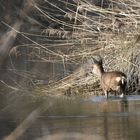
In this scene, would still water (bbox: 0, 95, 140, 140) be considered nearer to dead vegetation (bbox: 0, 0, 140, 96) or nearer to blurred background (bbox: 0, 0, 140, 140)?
blurred background (bbox: 0, 0, 140, 140)

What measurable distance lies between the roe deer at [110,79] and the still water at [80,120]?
0.77ft

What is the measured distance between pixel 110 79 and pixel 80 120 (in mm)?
2350

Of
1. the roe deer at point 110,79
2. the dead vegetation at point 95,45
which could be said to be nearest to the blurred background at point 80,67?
the dead vegetation at point 95,45

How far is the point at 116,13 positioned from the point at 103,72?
110 centimetres

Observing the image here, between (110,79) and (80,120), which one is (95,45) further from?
(80,120)

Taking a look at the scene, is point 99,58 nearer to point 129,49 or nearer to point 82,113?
point 129,49

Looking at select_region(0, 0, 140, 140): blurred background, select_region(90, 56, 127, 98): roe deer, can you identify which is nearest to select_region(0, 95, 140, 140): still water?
select_region(0, 0, 140, 140): blurred background

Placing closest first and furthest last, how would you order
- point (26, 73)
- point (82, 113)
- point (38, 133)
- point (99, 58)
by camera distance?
1. point (38, 133)
2. point (82, 113)
3. point (99, 58)
4. point (26, 73)

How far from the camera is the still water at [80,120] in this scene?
19.5 ft

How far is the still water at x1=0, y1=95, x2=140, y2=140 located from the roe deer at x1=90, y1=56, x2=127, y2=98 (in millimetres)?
236

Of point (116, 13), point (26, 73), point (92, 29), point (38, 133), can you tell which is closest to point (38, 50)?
point (26, 73)

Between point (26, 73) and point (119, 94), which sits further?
point (26, 73)

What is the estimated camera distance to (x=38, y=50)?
1117 cm

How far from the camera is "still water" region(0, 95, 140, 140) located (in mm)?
5938
